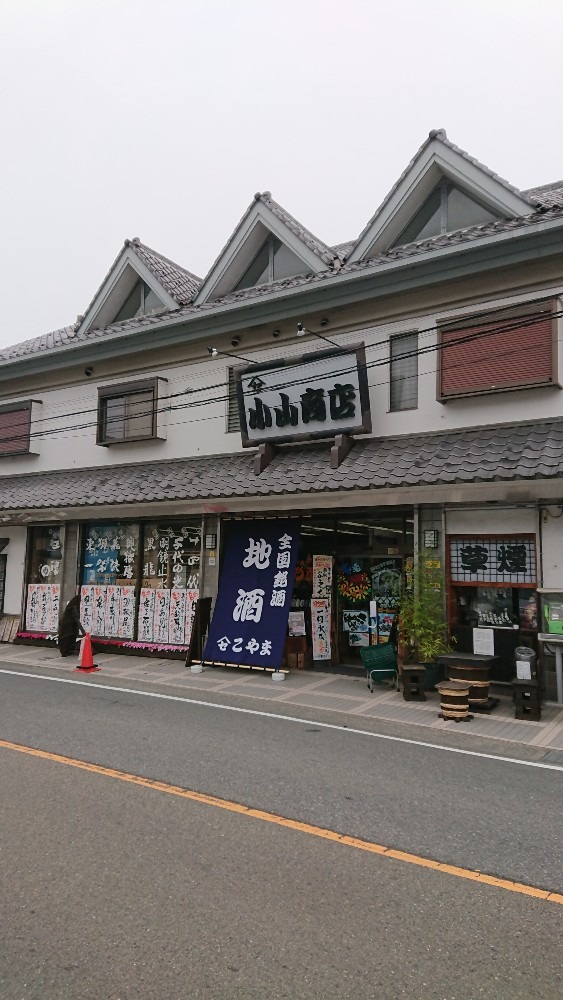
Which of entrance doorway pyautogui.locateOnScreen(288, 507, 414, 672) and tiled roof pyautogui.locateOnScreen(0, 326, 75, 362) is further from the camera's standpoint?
tiled roof pyautogui.locateOnScreen(0, 326, 75, 362)

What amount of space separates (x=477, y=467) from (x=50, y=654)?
11.9 meters

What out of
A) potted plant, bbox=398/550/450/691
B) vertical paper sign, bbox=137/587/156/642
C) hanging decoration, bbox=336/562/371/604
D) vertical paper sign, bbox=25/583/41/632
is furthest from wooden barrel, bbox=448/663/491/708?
vertical paper sign, bbox=25/583/41/632

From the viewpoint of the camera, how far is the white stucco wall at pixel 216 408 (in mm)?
12367

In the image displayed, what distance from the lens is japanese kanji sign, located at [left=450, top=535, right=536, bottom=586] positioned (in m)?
11.8

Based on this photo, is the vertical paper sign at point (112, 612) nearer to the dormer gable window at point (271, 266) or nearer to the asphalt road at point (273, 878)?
the dormer gable window at point (271, 266)

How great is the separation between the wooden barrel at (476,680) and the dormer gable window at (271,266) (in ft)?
32.7

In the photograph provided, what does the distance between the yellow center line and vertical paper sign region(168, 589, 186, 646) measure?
7.87 metres

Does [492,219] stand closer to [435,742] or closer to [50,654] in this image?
[435,742]

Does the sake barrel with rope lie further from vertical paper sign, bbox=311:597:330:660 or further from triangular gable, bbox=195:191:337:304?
triangular gable, bbox=195:191:337:304

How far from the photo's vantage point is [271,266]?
54.0 ft

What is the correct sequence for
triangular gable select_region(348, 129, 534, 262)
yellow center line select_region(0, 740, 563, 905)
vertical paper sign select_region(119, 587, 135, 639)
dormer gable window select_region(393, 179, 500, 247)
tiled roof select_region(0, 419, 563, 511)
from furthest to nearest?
vertical paper sign select_region(119, 587, 135, 639) → dormer gable window select_region(393, 179, 500, 247) → triangular gable select_region(348, 129, 534, 262) → tiled roof select_region(0, 419, 563, 511) → yellow center line select_region(0, 740, 563, 905)

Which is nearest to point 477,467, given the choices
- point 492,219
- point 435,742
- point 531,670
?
point 531,670

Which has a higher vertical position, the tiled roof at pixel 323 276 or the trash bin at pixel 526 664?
the tiled roof at pixel 323 276

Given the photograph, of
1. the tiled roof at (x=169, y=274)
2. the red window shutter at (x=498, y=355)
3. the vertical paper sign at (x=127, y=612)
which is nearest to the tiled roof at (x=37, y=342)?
the tiled roof at (x=169, y=274)
